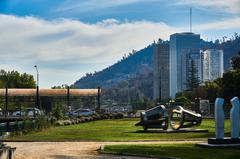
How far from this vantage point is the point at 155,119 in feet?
137

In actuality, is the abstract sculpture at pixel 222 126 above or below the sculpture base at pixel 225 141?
above

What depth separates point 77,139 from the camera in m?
32.4

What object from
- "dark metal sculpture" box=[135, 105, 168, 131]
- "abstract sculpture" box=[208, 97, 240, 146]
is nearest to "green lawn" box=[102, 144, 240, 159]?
"abstract sculpture" box=[208, 97, 240, 146]

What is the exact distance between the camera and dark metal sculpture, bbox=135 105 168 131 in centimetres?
4122

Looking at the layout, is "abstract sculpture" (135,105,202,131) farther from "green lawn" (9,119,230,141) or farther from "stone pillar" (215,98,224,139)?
"stone pillar" (215,98,224,139)

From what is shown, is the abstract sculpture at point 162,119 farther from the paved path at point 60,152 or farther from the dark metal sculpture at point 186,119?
the paved path at point 60,152

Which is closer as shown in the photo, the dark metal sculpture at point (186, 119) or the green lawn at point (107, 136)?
the green lawn at point (107, 136)

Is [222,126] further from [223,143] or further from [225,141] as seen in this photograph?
[223,143]

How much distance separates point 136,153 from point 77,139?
10221mm

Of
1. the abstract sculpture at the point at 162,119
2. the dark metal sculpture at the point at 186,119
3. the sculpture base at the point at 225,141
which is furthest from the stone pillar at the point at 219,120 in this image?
the dark metal sculpture at the point at 186,119

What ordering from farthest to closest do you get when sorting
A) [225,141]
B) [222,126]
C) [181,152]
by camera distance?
[222,126], [225,141], [181,152]

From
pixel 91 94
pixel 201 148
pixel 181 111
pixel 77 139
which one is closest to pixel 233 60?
pixel 91 94

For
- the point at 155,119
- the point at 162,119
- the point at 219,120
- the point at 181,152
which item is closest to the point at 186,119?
the point at 162,119

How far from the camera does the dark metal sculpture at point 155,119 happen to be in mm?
41219
